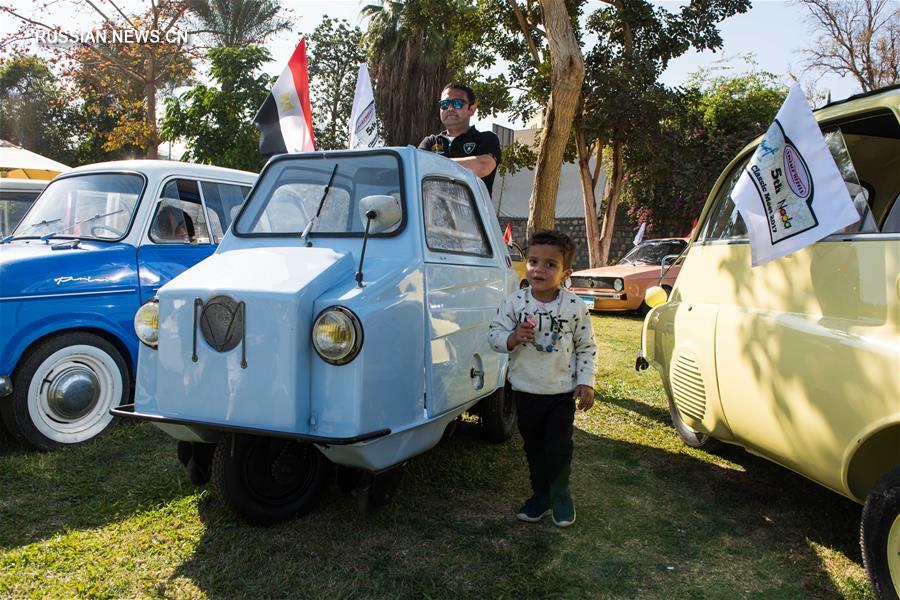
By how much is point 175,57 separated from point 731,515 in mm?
18690

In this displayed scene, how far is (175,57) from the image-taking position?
57.9 feet

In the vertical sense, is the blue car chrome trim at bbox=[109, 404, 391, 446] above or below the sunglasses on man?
below

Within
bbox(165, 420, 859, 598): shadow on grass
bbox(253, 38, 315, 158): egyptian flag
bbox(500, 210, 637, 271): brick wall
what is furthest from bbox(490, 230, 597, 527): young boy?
bbox(500, 210, 637, 271): brick wall

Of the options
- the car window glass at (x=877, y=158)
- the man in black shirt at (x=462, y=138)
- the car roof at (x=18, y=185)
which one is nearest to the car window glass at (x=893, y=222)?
the car window glass at (x=877, y=158)

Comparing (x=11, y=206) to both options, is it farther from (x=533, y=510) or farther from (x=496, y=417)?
(x=533, y=510)

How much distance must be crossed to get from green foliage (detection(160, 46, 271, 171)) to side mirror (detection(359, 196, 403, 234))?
16.4m

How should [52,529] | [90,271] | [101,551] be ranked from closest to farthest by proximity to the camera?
1. [101,551]
2. [52,529]
3. [90,271]

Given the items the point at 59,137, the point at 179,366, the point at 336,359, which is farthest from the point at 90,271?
the point at 59,137

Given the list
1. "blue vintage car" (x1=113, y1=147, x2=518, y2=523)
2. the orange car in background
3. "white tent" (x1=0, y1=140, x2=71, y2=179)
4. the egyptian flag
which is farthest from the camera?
the orange car in background

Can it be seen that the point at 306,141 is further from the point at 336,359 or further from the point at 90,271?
the point at 336,359

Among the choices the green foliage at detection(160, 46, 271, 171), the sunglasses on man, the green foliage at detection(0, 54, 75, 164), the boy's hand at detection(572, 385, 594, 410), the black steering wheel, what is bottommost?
the boy's hand at detection(572, 385, 594, 410)

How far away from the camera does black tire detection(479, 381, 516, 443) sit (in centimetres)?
442

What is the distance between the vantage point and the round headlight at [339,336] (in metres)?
2.63

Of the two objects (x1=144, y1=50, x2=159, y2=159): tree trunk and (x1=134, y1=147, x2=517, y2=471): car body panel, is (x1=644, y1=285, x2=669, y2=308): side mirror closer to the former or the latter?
(x1=134, y1=147, x2=517, y2=471): car body panel
